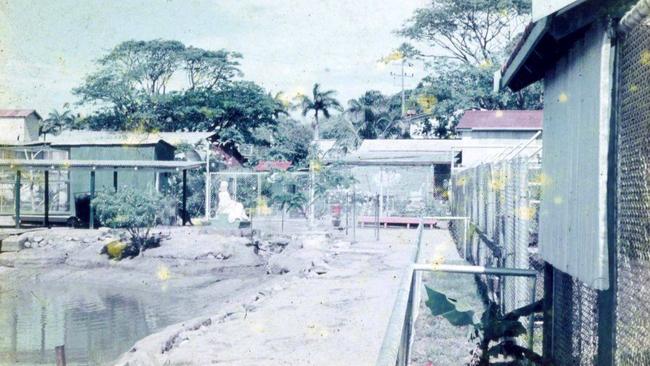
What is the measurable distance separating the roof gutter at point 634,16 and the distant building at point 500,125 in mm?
32104

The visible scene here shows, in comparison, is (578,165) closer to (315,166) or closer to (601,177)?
A: (601,177)

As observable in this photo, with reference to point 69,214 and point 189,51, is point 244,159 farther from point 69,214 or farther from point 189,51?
point 69,214

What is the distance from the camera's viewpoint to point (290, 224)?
26672 mm

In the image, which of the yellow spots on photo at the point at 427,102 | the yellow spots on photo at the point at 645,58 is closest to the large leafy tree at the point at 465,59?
the yellow spots on photo at the point at 427,102

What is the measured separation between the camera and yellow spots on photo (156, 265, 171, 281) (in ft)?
61.4

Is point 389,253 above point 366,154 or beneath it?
beneath

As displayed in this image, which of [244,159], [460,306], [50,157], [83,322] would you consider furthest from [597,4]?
[244,159]

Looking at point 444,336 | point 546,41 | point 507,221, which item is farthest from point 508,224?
point 546,41

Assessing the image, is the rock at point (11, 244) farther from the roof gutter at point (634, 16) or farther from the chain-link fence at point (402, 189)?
the roof gutter at point (634, 16)

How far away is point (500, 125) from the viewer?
35.7 meters

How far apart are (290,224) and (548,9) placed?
22.8 metres

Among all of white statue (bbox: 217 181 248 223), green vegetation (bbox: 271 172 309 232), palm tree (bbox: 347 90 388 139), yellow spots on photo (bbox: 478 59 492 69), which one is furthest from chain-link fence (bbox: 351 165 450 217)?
palm tree (bbox: 347 90 388 139)

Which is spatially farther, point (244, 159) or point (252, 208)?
point (244, 159)

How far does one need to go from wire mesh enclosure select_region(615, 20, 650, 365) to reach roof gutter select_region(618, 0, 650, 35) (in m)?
0.03
